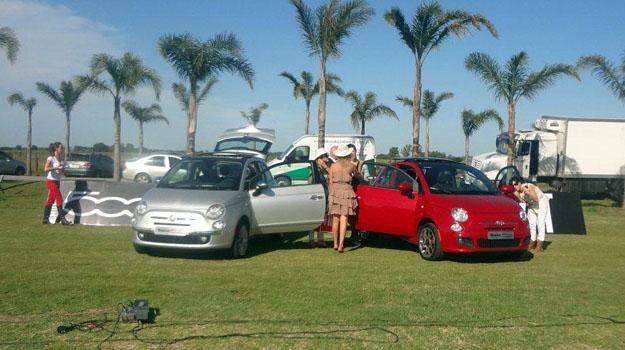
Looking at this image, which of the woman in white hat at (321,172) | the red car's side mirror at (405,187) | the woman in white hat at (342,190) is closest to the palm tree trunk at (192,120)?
the woman in white hat at (321,172)

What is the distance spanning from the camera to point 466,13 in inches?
938

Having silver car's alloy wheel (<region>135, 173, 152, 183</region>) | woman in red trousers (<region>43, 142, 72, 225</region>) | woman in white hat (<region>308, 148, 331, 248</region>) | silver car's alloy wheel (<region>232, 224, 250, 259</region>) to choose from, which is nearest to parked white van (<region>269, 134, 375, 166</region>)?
silver car's alloy wheel (<region>135, 173, 152, 183</region>)

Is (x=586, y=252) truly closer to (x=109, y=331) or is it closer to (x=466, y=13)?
(x=109, y=331)

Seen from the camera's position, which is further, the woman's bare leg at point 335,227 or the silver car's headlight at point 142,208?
the woman's bare leg at point 335,227

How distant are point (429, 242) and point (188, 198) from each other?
13.0 feet

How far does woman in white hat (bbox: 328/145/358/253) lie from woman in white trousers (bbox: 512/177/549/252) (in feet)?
10.8

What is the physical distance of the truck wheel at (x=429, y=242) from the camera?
32.8 feet

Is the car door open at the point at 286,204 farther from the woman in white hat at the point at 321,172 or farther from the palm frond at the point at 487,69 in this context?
the palm frond at the point at 487,69

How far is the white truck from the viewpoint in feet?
92.1

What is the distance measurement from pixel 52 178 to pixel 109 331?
887 cm

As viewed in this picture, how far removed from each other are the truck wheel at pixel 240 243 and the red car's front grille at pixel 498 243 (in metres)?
3.75

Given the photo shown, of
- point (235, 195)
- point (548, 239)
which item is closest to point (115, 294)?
point (235, 195)

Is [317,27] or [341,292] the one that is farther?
[317,27]

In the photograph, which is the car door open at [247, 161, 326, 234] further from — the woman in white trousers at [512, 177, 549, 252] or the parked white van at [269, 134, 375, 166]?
the parked white van at [269, 134, 375, 166]
